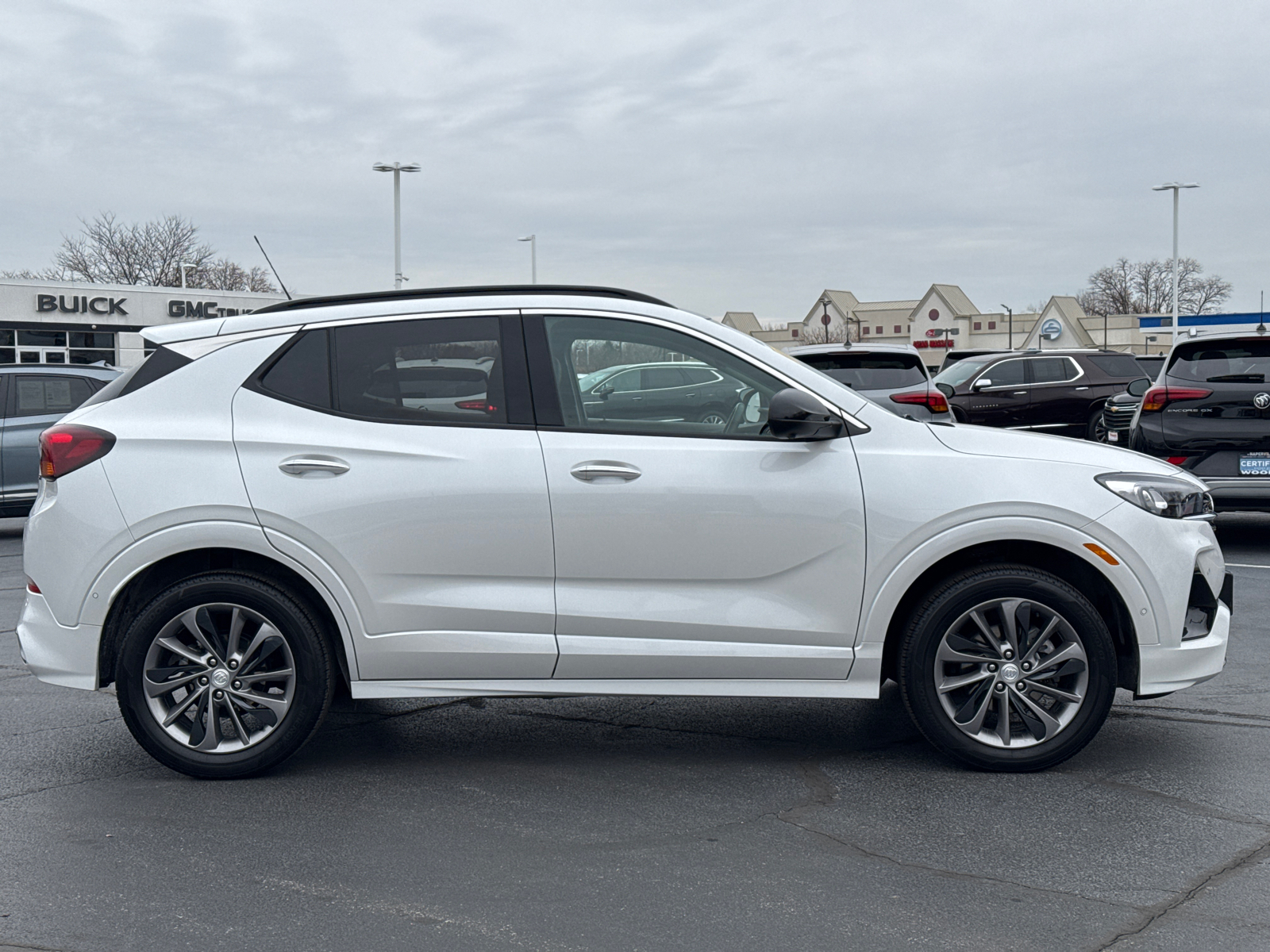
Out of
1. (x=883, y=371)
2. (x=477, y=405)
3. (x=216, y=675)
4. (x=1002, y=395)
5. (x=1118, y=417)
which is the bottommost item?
(x=216, y=675)

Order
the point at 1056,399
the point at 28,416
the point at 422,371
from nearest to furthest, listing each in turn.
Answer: the point at 422,371
the point at 28,416
the point at 1056,399

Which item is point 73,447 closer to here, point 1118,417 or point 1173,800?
point 1173,800

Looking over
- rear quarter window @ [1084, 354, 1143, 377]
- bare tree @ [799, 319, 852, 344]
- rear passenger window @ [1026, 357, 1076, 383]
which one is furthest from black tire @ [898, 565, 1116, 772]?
bare tree @ [799, 319, 852, 344]

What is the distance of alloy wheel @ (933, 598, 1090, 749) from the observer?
4.82m

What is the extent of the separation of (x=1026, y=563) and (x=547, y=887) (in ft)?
7.40

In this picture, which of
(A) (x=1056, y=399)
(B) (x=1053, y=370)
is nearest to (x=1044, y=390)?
(A) (x=1056, y=399)

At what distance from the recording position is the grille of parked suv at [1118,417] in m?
20.6

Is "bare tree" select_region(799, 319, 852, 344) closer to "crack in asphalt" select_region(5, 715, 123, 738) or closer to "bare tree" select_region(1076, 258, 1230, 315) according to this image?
"bare tree" select_region(1076, 258, 1230, 315)

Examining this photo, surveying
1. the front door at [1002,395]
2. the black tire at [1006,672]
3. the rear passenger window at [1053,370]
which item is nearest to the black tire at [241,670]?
the black tire at [1006,672]

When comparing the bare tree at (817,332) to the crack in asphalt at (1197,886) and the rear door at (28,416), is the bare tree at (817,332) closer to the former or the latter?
the rear door at (28,416)

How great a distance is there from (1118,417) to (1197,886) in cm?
1839

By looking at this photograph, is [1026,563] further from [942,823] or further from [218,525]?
[218,525]

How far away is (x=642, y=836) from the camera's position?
4273 mm

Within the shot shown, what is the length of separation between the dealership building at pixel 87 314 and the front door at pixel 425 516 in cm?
3795
